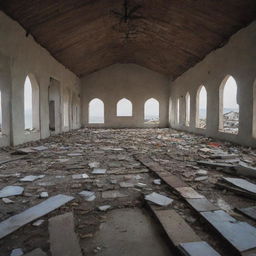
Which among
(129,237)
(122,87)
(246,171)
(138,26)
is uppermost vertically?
(138,26)

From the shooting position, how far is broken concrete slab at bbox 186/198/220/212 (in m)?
2.29

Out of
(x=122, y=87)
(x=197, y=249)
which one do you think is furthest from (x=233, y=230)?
(x=122, y=87)

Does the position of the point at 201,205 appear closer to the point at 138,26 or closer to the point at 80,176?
the point at 80,176

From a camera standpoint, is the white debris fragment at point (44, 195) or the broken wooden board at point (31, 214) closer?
the broken wooden board at point (31, 214)

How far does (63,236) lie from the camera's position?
184cm

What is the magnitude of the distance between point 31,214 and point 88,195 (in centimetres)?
74

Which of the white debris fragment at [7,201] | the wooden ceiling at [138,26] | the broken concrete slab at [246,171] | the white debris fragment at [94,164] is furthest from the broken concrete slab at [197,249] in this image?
the wooden ceiling at [138,26]

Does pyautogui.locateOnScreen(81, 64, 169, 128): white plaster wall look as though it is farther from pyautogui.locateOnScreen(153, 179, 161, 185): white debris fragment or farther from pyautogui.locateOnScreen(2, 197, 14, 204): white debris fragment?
pyautogui.locateOnScreen(2, 197, 14, 204): white debris fragment

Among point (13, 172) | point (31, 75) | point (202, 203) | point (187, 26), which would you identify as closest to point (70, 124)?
point (31, 75)

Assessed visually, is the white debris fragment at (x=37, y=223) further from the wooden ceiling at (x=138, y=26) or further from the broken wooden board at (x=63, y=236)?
the wooden ceiling at (x=138, y=26)

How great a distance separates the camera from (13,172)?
12.8ft

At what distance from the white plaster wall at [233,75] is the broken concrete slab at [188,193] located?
4.57m

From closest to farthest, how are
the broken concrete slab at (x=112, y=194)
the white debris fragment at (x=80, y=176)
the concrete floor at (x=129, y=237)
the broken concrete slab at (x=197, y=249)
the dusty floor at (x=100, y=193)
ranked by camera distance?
the broken concrete slab at (x=197, y=249) < the concrete floor at (x=129, y=237) < the dusty floor at (x=100, y=193) < the broken concrete slab at (x=112, y=194) < the white debris fragment at (x=80, y=176)

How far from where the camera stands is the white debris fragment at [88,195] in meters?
2.67
